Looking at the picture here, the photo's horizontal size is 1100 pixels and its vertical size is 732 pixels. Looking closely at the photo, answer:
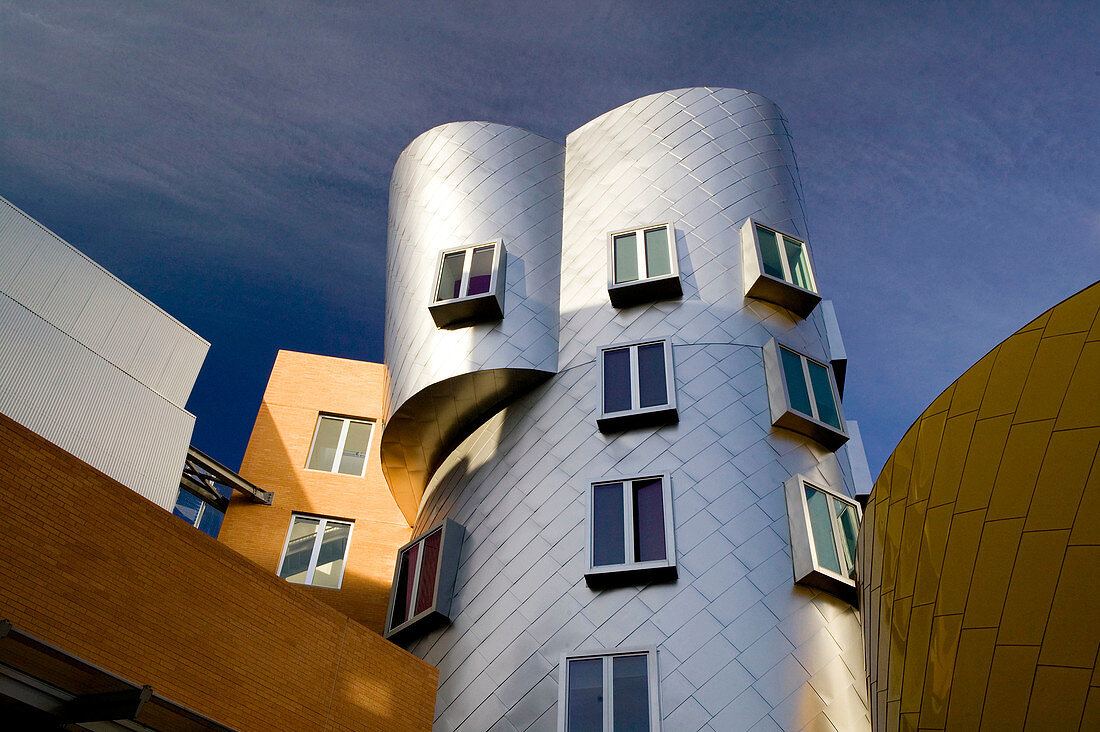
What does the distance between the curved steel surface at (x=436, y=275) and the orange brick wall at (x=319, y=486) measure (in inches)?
72.1

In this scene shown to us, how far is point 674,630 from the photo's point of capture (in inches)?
664

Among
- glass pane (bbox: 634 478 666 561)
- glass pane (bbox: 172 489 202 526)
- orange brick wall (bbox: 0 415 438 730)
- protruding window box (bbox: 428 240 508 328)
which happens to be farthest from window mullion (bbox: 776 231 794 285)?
glass pane (bbox: 172 489 202 526)

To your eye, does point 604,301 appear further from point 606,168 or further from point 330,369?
point 330,369

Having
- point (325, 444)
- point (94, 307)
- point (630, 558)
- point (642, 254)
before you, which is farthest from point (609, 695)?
point (325, 444)

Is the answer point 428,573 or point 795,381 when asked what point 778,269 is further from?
point 428,573

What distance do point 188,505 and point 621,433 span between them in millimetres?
15759

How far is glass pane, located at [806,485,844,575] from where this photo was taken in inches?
704

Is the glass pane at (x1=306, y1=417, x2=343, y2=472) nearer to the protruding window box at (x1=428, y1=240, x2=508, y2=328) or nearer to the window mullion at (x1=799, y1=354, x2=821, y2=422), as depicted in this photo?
the protruding window box at (x1=428, y1=240, x2=508, y2=328)

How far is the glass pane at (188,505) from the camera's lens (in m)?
28.5

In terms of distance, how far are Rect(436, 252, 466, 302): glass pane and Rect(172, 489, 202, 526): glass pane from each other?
11.4m

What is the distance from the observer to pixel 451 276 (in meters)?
23.0

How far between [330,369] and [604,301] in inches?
475

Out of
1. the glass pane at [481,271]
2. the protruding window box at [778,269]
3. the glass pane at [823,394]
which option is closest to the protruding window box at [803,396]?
the glass pane at [823,394]

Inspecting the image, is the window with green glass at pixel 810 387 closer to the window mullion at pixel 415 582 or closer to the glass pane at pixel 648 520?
the glass pane at pixel 648 520
